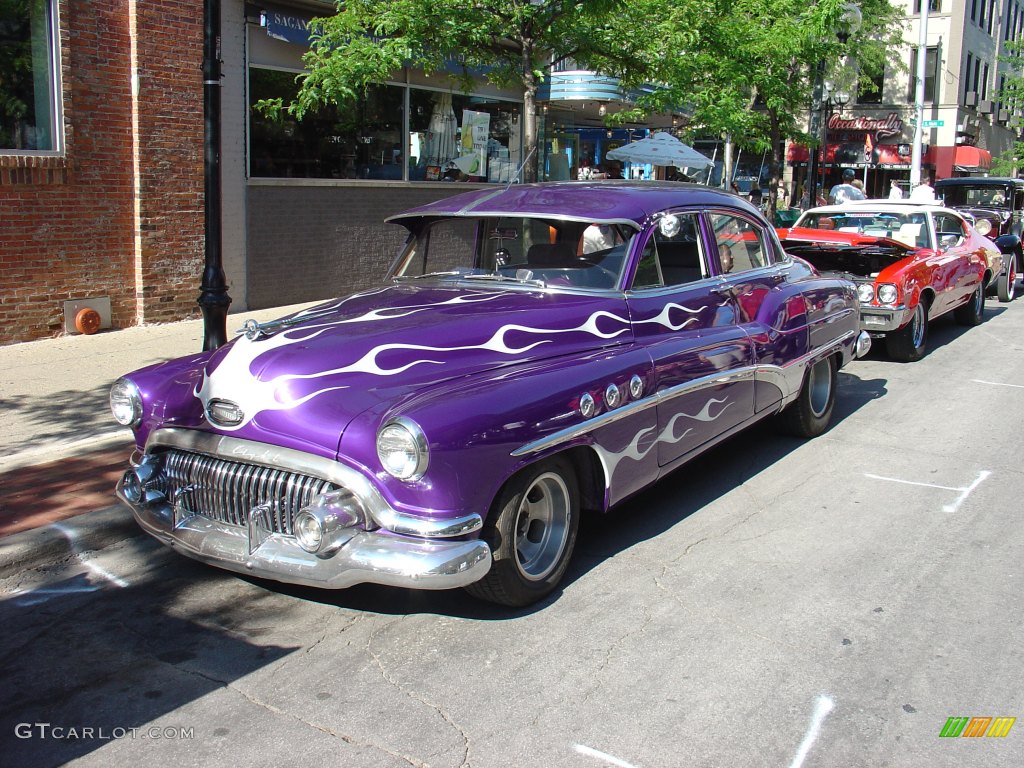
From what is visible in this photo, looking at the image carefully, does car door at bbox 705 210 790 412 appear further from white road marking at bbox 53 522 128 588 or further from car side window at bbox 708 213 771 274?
white road marking at bbox 53 522 128 588

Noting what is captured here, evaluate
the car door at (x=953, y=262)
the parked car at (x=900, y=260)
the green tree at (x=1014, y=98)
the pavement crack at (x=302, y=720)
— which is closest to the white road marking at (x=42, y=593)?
the pavement crack at (x=302, y=720)

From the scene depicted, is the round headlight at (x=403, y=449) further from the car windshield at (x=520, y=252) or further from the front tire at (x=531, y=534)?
the car windshield at (x=520, y=252)

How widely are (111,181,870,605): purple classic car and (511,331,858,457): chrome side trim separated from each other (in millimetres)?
14

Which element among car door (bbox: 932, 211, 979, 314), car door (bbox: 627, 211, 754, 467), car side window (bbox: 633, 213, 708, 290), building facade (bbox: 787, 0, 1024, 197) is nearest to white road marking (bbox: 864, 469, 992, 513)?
car door (bbox: 627, 211, 754, 467)

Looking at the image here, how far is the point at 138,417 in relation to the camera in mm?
4699

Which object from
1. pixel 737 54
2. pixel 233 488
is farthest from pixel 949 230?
pixel 233 488

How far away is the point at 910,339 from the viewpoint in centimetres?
1038

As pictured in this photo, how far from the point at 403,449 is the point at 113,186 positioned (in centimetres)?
752

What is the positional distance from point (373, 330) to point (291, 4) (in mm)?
8403

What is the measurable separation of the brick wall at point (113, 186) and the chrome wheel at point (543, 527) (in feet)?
22.4

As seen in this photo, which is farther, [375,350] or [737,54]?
[737,54]

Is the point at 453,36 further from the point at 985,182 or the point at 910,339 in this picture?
the point at 985,182

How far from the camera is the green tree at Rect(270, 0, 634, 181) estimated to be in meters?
9.41

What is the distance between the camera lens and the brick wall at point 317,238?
38.7 ft
